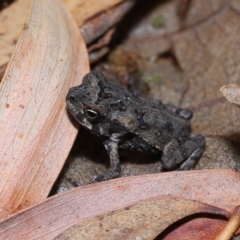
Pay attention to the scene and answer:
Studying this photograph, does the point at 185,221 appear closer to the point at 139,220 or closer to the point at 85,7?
the point at 139,220

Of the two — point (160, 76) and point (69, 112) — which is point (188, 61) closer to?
point (160, 76)

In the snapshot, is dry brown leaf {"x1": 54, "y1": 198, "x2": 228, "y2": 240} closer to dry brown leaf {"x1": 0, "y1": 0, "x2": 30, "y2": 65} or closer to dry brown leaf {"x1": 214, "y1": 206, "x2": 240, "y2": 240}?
dry brown leaf {"x1": 214, "y1": 206, "x2": 240, "y2": 240}

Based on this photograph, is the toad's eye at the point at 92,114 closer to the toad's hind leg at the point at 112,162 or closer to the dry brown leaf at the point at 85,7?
the toad's hind leg at the point at 112,162

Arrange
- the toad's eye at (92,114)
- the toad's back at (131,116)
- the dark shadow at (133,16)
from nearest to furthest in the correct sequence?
the toad's eye at (92,114) → the toad's back at (131,116) → the dark shadow at (133,16)

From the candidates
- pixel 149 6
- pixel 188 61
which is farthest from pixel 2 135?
pixel 149 6

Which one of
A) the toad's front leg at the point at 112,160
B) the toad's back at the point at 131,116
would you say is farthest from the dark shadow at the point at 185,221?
the toad's back at the point at 131,116
